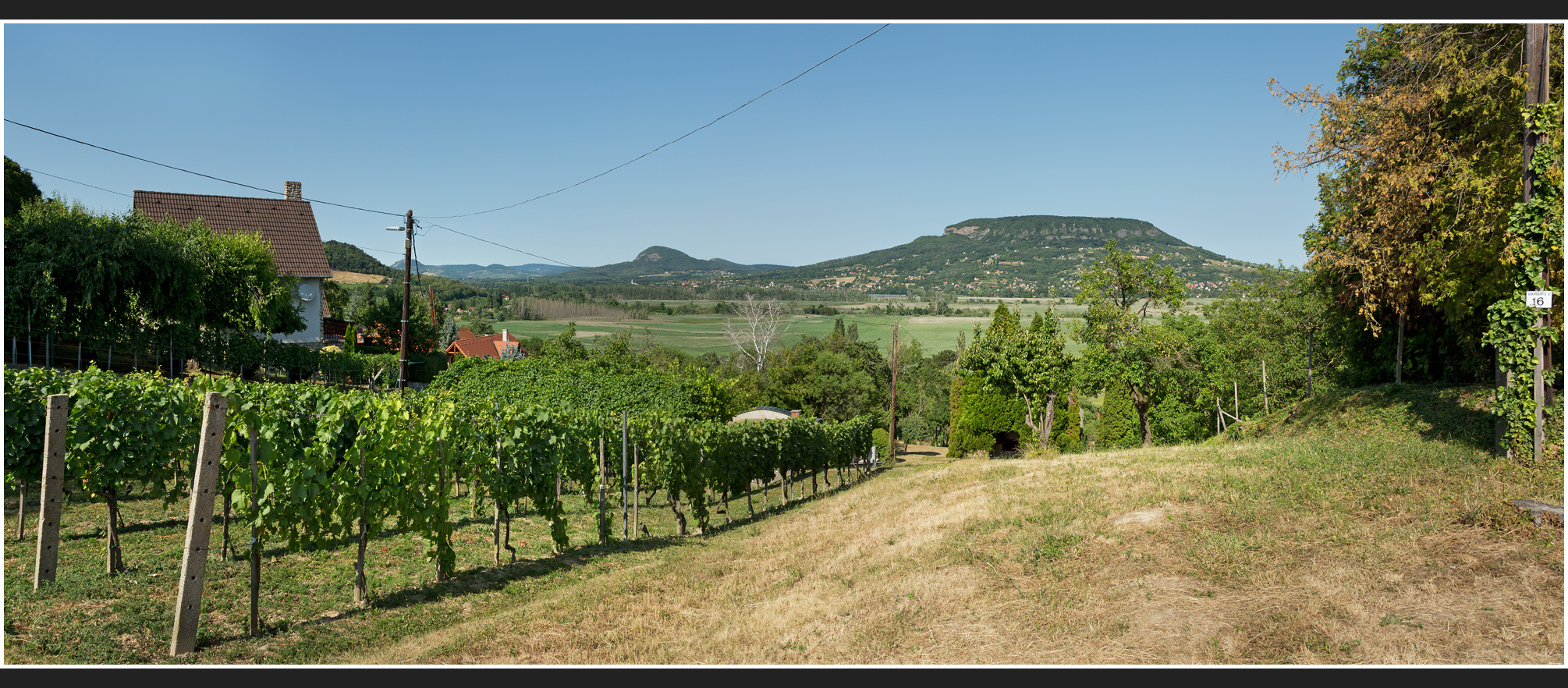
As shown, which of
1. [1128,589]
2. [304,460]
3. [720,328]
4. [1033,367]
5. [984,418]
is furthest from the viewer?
[720,328]

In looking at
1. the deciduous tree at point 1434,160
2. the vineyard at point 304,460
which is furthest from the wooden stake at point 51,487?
the deciduous tree at point 1434,160

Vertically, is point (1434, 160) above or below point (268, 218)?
below

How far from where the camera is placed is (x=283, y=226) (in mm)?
38750

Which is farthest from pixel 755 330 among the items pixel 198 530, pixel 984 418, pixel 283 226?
pixel 198 530

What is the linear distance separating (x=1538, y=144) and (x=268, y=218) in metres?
44.2

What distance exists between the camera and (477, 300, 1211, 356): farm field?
238 feet

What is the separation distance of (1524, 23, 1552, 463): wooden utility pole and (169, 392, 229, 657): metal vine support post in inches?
503

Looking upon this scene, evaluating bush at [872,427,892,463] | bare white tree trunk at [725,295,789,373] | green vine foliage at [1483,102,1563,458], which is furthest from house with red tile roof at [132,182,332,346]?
green vine foliage at [1483,102,1563,458]

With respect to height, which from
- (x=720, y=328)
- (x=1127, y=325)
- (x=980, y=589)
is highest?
(x=720, y=328)

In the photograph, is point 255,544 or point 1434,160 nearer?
point 255,544

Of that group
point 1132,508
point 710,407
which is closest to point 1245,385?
point 710,407

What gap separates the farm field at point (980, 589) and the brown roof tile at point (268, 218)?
31.1 m

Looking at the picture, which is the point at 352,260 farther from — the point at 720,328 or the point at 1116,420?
the point at 1116,420

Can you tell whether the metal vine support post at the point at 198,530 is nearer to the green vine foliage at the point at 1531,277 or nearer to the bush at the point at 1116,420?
the green vine foliage at the point at 1531,277
